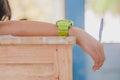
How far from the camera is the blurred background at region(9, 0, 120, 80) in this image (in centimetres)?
162

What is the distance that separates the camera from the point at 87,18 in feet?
5.38

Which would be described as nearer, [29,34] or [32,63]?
[32,63]

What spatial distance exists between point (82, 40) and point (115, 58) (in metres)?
1.06

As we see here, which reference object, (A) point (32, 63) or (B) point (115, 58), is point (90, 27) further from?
(A) point (32, 63)

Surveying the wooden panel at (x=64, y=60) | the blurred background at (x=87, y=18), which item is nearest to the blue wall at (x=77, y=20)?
the blurred background at (x=87, y=18)

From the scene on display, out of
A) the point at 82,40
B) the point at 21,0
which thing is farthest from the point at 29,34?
the point at 21,0

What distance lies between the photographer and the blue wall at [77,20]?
160cm

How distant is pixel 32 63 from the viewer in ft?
1.71

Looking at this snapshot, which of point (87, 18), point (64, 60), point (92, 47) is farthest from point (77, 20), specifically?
point (64, 60)

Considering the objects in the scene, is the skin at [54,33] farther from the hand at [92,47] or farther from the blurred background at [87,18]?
the blurred background at [87,18]

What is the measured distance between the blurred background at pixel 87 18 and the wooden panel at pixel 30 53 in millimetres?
1112

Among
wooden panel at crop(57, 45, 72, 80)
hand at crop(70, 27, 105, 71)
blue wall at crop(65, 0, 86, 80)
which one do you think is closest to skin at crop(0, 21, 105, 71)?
hand at crop(70, 27, 105, 71)

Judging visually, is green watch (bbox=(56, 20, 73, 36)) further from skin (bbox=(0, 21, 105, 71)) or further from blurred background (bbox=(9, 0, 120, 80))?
blurred background (bbox=(9, 0, 120, 80))

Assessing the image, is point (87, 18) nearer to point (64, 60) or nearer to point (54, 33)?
point (54, 33)
